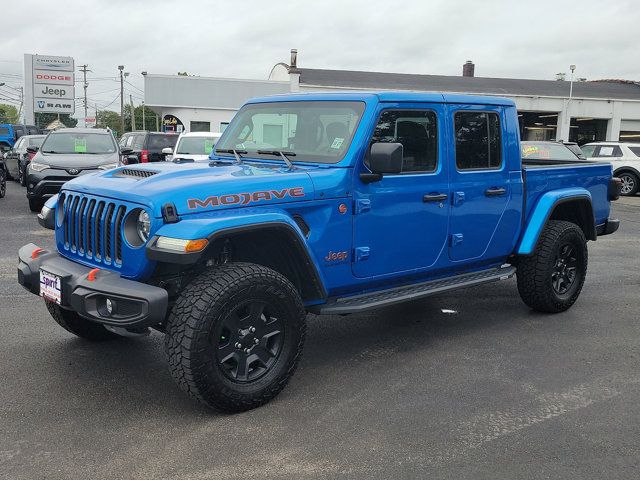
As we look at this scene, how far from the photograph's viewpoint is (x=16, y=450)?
3297mm

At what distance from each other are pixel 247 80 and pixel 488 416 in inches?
1202

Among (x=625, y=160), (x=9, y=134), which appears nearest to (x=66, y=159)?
(x=625, y=160)

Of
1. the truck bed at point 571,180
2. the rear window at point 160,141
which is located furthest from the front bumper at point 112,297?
the rear window at point 160,141

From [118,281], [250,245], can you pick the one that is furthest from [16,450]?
[250,245]

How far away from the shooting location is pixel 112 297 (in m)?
3.46

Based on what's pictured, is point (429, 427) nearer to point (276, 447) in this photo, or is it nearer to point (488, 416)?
point (488, 416)

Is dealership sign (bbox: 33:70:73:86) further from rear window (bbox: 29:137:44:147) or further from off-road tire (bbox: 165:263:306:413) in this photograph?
off-road tire (bbox: 165:263:306:413)

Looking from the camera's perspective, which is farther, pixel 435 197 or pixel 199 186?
pixel 435 197

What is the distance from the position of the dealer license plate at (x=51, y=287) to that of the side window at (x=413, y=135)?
2.25 meters

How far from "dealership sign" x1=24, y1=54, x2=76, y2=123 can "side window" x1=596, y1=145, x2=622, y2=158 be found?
40.8 meters

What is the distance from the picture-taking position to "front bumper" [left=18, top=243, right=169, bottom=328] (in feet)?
11.1

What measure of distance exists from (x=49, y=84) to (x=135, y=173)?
49788 mm

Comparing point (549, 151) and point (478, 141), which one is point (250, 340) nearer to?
point (478, 141)

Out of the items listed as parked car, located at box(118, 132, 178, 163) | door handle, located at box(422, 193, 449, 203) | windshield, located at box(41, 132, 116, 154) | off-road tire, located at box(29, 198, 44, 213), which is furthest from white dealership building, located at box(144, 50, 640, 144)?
door handle, located at box(422, 193, 449, 203)
